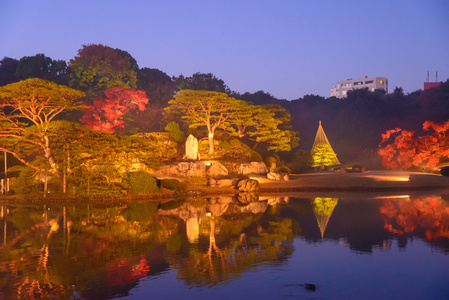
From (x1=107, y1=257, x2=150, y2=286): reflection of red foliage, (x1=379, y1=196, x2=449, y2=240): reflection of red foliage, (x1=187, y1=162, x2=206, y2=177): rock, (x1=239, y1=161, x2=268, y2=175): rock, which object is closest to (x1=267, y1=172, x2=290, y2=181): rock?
(x1=239, y1=161, x2=268, y2=175): rock

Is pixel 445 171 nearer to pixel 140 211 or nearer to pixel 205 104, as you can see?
pixel 205 104

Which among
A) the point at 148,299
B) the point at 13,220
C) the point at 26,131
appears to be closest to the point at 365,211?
the point at 148,299

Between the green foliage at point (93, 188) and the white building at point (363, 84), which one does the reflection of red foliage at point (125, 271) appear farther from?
the white building at point (363, 84)

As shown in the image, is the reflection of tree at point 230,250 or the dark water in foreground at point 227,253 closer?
the dark water in foreground at point 227,253

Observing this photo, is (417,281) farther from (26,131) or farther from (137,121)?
(137,121)

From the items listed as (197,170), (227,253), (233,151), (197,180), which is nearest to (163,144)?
(197,170)

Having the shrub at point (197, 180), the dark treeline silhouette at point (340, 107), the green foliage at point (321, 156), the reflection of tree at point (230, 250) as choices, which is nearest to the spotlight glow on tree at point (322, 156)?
the green foliage at point (321, 156)

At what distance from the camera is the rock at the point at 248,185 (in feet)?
86.5

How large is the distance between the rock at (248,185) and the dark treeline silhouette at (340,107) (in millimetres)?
17089

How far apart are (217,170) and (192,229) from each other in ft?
50.1

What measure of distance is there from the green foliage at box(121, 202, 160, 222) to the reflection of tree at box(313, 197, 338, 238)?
6568 millimetres

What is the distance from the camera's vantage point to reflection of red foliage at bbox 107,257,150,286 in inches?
343

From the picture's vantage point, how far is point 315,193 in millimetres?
25844

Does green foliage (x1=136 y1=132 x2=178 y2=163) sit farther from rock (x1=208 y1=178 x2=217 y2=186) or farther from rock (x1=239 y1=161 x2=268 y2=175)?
rock (x1=208 y1=178 x2=217 y2=186)
